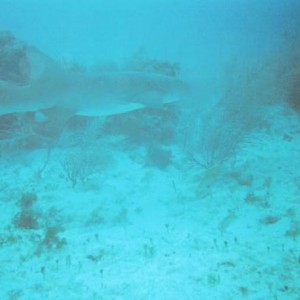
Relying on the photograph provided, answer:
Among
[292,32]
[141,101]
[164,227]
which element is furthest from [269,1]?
[164,227]

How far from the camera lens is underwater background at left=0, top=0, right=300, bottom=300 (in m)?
3.07

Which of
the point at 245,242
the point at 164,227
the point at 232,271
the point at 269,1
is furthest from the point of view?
the point at 269,1

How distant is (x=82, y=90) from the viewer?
5.62 meters

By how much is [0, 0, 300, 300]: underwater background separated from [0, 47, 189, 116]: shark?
0.07 ft

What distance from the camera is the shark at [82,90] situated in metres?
5.00

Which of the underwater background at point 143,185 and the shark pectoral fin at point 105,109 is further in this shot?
the shark pectoral fin at point 105,109

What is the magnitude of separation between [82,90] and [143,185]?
205 cm

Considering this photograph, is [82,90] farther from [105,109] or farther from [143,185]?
[143,185]

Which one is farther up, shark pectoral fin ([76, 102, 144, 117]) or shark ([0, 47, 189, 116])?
shark ([0, 47, 189, 116])

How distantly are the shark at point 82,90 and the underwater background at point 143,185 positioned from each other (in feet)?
A: 0.07

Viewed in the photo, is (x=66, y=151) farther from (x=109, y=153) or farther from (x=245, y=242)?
(x=245, y=242)

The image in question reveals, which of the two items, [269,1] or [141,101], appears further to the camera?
[269,1]

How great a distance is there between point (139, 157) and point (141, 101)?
112 centimetres

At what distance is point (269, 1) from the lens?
3825cm
